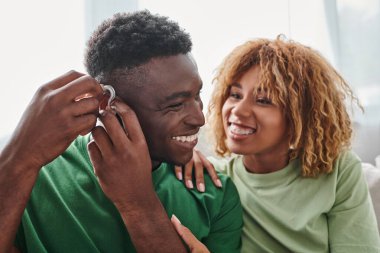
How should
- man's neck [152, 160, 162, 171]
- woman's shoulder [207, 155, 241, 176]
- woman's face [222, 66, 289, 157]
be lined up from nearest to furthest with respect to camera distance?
man's neck [152, 160, 162, 171], woman's face [222, 66, 289, 157], woman's shoulder [207, 155, 241, 176]

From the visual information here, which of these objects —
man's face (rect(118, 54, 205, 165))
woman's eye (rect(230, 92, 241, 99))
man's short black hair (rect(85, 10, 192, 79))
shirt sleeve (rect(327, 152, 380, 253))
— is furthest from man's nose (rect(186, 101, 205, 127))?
shirt sleeve (rect(327, 152, 380, 253))

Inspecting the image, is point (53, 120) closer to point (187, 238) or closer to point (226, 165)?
point (187, 238)

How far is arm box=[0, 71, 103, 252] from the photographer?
832 millimetres

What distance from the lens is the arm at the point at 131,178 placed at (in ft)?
3.05

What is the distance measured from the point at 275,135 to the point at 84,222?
604 millimetres

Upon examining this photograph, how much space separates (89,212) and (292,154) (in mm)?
647

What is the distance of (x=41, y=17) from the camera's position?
6.04 feet

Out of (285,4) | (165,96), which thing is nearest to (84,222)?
(165,96)

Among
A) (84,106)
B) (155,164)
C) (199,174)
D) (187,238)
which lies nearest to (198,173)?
(199,174)

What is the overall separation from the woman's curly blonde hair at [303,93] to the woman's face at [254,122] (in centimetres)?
3

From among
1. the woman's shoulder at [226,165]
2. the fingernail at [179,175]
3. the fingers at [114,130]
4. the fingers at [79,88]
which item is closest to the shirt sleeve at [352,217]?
the woman's shoulder at [226,165]

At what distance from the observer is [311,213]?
124cm

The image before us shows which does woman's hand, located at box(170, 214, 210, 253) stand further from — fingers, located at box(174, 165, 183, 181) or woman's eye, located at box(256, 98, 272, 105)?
woman's eye, located at box(256, 98, 272, 105)

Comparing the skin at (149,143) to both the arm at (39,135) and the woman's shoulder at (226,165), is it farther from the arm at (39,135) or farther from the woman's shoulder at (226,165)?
the woman's shoulder at (226,165)
